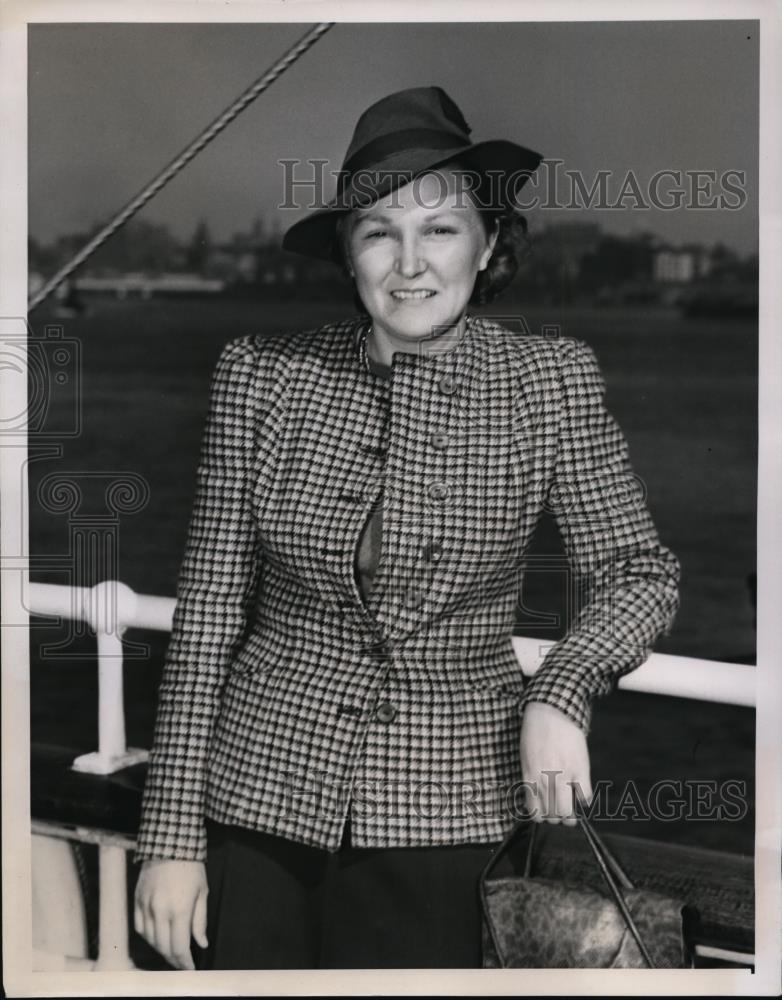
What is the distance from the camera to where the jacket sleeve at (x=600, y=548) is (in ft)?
7.01

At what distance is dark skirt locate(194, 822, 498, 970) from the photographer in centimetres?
216

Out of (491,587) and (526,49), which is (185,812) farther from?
(526,49)

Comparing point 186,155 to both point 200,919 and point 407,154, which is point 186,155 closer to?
point 407,154

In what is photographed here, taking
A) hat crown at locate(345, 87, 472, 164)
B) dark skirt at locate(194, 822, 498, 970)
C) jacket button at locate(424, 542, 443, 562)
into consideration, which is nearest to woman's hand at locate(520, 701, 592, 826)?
dark skirt at locate(194, 822, 498, 970)

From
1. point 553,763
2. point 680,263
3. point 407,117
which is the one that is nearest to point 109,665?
point 553,763

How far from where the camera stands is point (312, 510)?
2.16 metres

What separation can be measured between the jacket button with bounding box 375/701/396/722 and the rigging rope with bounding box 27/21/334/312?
3.22 feet

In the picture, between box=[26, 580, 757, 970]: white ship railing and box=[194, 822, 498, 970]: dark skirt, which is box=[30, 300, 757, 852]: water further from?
box=[194, 822, 498, 970]: dark skirt

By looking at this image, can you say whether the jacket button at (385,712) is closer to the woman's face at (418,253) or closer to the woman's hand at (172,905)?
the woman's hand at (172,905)

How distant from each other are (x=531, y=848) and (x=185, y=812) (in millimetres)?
550

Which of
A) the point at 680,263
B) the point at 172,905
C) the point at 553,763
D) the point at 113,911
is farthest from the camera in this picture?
the point at 680,263

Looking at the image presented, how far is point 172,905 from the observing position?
2.20 metres

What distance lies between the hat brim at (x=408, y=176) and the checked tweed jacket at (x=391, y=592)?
21 centimetres

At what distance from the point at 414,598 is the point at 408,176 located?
651 millimetres
